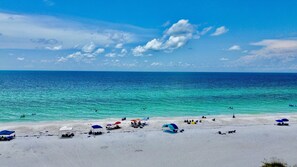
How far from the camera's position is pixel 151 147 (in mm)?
24438

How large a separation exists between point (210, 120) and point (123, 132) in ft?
50.3

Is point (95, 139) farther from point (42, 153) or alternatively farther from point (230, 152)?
point (230, 152)

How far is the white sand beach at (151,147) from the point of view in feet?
67.6

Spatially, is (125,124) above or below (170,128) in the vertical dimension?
below

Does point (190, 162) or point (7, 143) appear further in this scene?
point (7, 143)

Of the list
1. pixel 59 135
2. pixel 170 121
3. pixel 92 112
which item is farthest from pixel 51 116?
pixel 170 121

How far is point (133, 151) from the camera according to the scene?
2320 cm

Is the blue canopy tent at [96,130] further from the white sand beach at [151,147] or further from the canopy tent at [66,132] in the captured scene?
the canopy tent at [66,132]

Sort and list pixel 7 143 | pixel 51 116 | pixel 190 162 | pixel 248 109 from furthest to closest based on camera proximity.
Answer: pixel 248 109
pixel 51 116
pixel 7 143
pixel 190 162

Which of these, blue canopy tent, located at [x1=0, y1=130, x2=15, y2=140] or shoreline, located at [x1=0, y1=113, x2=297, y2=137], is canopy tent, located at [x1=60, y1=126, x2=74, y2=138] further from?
blue canopy tent, located at [x1=0, y1=130, x2=15, y2=140]

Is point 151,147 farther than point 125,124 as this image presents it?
No

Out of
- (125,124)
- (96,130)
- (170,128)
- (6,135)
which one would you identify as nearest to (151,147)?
(170,128)

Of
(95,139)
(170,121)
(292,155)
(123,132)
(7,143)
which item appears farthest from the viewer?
(170,121)

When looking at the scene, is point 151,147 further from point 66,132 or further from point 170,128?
point 66,132
